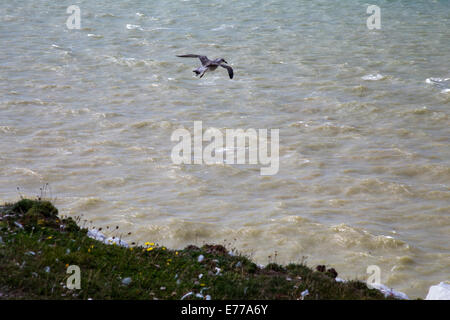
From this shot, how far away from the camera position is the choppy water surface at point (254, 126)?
19766 mm

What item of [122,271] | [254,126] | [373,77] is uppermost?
[122,271]

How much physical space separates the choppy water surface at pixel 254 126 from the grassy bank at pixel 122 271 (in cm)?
523

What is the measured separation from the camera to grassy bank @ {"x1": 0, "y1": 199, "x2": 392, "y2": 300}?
1036 cm

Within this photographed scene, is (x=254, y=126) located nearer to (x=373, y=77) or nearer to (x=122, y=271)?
(x=373, y=77)

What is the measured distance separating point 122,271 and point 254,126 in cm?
1781

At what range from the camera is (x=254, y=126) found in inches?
1127

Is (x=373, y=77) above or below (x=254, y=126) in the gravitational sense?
below

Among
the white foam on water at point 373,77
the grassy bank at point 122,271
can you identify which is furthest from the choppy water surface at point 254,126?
the grassy bank at point 122,271

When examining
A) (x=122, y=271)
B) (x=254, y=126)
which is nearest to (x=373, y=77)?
(x=254, y=126)

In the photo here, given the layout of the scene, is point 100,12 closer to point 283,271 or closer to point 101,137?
point 101,137

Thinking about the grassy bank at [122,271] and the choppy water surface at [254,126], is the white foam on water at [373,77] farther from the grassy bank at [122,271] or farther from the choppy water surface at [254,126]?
the grassy bank at [122,271]

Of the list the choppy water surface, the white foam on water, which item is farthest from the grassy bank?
the white foam on water

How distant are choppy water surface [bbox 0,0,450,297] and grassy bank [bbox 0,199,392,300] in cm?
523

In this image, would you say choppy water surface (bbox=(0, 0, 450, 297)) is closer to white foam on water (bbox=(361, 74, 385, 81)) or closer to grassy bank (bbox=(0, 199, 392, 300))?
white foam on water (bbox=(361, 74, 385, 81))
